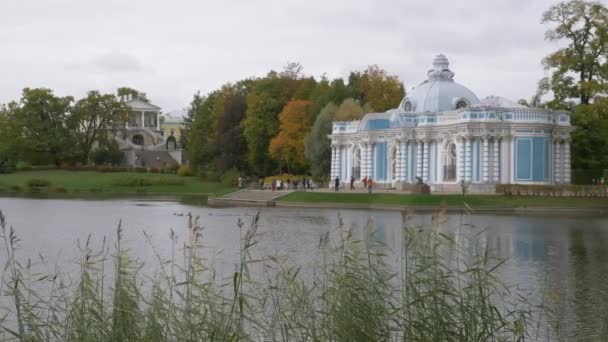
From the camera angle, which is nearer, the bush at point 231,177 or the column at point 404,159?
the column at point 404,159

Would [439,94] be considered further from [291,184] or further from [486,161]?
[291,184]

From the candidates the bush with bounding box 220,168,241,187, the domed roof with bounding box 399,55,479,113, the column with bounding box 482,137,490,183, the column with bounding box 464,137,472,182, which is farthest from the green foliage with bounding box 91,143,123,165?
the column with bounding box 482,137,490,183

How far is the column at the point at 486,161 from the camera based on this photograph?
54.0m

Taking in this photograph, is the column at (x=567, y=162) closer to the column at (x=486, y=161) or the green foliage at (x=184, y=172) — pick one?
the column at (x=486, y=161)

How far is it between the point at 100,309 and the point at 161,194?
199 feet

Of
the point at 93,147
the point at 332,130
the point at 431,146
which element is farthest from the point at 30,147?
the point at 431,146

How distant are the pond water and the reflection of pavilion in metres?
65.2

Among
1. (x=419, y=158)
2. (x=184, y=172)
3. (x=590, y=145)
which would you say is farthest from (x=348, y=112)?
(x=184, y=172)

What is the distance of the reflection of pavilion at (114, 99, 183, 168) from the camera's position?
107m

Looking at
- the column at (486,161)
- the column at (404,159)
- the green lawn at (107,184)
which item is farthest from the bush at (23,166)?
the column at (486,161)

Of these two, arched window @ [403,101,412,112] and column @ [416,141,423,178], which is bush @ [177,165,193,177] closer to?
arched window @ [403,101,412,112]

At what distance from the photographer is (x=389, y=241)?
80.9 ft

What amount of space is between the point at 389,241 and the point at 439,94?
3721 cm

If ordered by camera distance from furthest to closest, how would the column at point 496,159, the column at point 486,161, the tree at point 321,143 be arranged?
the tree at point 321,143 < the column at point 496,159 < the column at point 486,161
